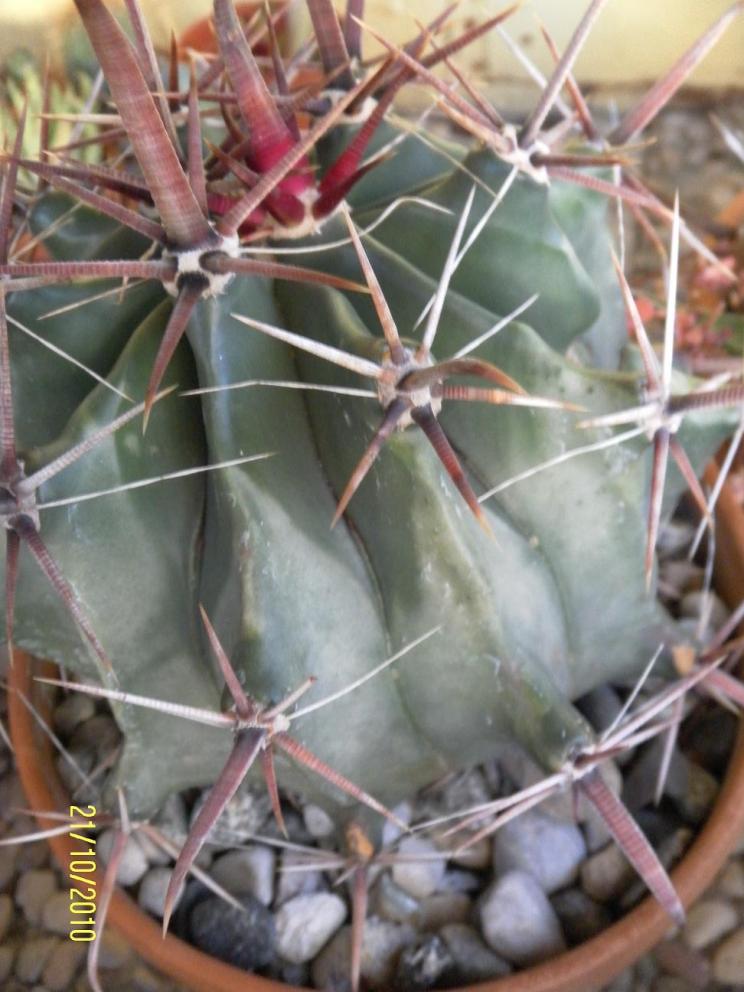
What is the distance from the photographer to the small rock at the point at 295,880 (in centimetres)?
87

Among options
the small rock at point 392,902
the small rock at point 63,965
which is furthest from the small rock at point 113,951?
the small rock at point 392,902

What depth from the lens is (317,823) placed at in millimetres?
909

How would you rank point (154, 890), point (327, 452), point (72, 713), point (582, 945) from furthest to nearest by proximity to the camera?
point (72, 713), point (154, 890), point (582, 945), point (327, 452)

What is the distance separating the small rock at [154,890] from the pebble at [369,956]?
158 mm

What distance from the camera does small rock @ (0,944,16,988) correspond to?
899 millimetres

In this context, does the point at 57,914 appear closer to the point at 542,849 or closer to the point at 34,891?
the point at 34,891

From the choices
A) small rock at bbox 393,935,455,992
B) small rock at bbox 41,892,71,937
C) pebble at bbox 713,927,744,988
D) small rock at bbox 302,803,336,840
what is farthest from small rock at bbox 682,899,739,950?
small rock at bbox 41,892,71,937

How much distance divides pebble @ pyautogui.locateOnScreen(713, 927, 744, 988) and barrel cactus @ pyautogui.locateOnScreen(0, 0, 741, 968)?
30 cm

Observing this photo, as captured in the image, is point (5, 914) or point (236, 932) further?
point (5, 914)

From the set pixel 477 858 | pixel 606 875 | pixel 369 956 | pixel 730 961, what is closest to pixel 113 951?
pixel 369 956

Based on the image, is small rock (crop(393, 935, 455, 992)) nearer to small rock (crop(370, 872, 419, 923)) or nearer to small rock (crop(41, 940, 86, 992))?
small rock (crop(370, 872, 419, 923))

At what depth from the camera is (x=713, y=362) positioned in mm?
1229

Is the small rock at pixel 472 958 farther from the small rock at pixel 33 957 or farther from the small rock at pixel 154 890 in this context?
the small rock at pixel 33 957

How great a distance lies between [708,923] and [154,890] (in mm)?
531
